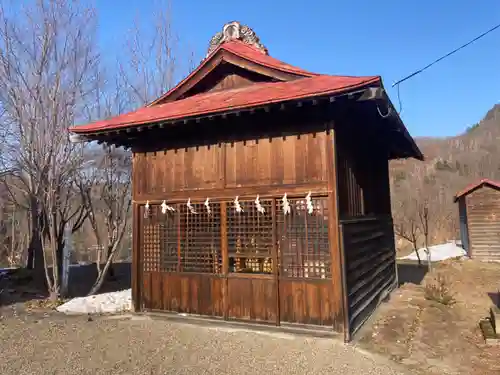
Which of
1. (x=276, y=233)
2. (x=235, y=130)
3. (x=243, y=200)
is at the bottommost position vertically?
(x=276, y=233)

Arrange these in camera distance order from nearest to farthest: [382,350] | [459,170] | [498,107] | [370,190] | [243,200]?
[382,350] → [243,200] → [370,190] → [459,170] → [498,107]

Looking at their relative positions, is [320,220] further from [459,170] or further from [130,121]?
[459,170]

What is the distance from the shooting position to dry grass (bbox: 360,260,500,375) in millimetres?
4887

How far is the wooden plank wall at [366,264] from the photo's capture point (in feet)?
19.7

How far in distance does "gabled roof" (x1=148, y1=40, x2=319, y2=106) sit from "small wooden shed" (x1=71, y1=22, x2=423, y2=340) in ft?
0.09

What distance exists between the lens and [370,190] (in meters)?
8.24

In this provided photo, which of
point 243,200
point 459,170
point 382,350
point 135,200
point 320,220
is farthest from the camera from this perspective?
point 459,170

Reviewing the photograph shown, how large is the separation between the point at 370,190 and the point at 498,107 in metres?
76.5

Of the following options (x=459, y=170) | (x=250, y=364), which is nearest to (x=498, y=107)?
(x=459, y=170)

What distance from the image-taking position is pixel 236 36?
Result: 28.7 ft

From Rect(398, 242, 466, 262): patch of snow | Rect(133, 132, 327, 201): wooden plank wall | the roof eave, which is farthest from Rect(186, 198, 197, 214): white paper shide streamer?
Rect(398, 242, 466, 262): patch of snow

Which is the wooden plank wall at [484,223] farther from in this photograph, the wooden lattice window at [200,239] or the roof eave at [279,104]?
the wooden lattice window at [200,239]

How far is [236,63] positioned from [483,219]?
1599 cm

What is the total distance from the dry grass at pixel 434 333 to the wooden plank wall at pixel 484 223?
844 cm
